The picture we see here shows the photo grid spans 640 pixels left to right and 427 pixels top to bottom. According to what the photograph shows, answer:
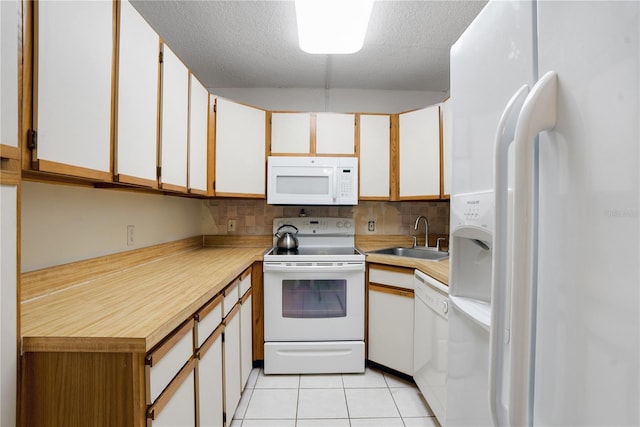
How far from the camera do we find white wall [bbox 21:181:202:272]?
1095 millimetres

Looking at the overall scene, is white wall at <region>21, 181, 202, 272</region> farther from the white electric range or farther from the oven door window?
the oven door window

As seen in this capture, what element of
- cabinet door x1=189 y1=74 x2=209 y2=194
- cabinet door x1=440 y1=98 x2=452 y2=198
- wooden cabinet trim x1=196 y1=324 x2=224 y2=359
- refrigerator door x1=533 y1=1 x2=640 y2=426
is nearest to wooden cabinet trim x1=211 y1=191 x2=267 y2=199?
cabinet door x1=189 y1=74 x2=209 y2=194

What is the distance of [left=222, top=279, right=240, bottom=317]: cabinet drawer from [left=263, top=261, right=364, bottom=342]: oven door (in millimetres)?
432

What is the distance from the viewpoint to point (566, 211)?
49cm

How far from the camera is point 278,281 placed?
2.12 m

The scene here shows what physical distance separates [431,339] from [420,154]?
1.40 meters

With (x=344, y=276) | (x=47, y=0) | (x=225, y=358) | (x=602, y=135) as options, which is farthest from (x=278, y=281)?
(x=602, y=135)

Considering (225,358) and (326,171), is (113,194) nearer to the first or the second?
(225,358)

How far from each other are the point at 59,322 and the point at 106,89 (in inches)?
32.0

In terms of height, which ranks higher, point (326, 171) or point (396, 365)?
point (326, 171)

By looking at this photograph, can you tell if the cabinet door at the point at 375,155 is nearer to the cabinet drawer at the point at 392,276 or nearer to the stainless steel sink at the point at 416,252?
the stainless steel sink at the point at 416,252

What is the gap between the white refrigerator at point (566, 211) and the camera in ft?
1.31

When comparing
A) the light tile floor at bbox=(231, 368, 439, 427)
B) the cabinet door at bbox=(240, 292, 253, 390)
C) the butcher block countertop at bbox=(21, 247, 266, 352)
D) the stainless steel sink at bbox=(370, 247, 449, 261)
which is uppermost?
the butcher block countertop at bbox=(21, 247, 266, 352)

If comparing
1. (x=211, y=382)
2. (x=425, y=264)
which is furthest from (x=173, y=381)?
(x=425, y=264)
